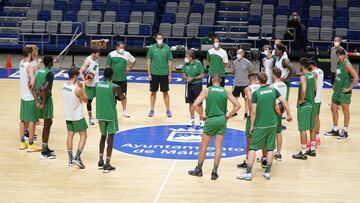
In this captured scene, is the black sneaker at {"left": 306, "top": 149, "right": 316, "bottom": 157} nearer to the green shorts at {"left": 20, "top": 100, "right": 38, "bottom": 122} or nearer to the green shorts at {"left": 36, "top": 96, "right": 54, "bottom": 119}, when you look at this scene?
the green shorts at {"left": 36, "top": 96, "right": 54, "bottom": 119}

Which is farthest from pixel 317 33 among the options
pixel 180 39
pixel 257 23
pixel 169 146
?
pixel 169 146

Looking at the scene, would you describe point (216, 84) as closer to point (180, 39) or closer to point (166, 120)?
point (166, 120)

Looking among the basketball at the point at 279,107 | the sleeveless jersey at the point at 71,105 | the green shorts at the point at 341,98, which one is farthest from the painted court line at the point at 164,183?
the green shorts at the point at 341,98

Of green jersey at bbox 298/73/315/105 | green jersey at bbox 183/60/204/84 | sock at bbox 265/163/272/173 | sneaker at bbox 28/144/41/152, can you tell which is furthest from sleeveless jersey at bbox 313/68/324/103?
sneaker at bbox 28/144/41/152

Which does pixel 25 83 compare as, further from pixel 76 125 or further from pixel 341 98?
pixel 341 98

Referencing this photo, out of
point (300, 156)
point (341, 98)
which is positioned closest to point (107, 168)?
point (300, 156)

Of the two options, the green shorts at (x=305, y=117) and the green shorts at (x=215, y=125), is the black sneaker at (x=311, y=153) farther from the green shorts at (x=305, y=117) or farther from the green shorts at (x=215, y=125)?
the green shorts at (x=215, y=125)

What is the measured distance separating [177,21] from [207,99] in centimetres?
1645

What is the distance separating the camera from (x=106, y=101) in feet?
39.3

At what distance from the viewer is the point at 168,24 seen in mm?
27453

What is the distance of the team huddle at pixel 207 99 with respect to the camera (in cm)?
1174

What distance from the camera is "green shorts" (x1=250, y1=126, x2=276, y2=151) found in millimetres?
11727

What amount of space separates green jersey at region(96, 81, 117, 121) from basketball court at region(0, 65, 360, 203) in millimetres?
1031

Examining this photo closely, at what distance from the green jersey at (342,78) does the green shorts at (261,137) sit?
3.58 metres
